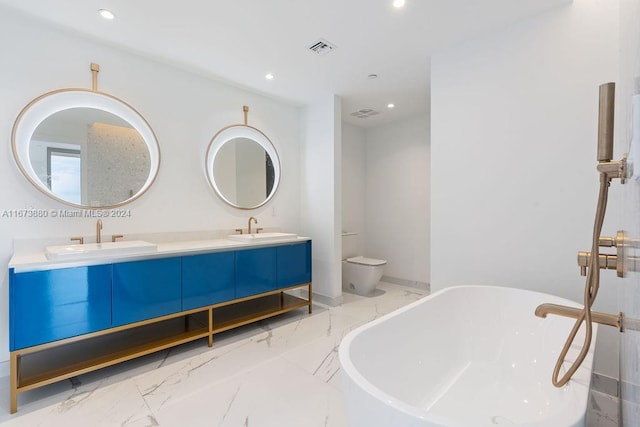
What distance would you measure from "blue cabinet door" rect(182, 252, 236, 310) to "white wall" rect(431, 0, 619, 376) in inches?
71.5

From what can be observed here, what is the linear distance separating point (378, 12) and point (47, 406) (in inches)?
127

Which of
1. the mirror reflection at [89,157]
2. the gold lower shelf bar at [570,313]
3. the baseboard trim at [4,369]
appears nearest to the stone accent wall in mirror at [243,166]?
the mirror reflection at [89,157]

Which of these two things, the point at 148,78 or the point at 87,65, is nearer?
the point at 87,65

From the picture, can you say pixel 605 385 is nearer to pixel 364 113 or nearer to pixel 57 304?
pixel 57 304

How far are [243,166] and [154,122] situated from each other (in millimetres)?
970

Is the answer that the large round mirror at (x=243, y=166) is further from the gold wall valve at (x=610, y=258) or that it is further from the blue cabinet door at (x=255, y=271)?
the gold wall valve at (x=610, y=258)

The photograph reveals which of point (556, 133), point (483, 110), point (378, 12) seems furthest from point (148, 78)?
point (556, 133)

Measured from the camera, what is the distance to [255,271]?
279cm

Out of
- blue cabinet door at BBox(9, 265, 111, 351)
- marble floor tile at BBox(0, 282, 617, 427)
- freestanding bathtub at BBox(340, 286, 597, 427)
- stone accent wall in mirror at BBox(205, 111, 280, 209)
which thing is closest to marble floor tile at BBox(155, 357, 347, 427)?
marble floor tile at BBox(0, 282, 617, 427)

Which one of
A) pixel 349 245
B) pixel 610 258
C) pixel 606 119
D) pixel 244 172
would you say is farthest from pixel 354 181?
pixel 606 119

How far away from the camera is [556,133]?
201cm

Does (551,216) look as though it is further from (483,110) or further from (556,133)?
(483,110)

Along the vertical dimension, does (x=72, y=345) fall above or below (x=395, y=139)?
below

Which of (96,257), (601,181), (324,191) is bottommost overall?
(96,257)
